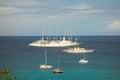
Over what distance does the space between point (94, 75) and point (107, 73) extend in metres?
0.86

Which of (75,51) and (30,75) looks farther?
(75,51)

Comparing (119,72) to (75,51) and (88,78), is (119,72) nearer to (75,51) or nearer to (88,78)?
(88,78)

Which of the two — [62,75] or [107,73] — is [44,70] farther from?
[107,73]

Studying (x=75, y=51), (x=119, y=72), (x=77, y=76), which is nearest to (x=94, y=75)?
(x=77, y=76)

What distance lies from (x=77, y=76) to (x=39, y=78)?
125cm

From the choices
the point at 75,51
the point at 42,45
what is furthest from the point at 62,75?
the point at 42,45

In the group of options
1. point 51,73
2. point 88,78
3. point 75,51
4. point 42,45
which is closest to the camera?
point 88,78

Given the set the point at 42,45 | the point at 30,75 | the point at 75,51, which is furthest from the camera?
the point at 42,45

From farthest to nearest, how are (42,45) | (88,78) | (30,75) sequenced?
1. (42,45)
2. (30,75)
3. (88,78)

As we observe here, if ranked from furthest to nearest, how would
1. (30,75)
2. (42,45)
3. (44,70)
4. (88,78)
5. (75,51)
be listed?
(42,45)
(75,51)
(44,70)
(30,75)
(88,78)

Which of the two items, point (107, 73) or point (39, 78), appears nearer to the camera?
point (39, 78)

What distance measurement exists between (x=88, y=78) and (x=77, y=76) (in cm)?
50

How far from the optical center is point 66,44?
26922 mm

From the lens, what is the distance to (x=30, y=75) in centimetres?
956
